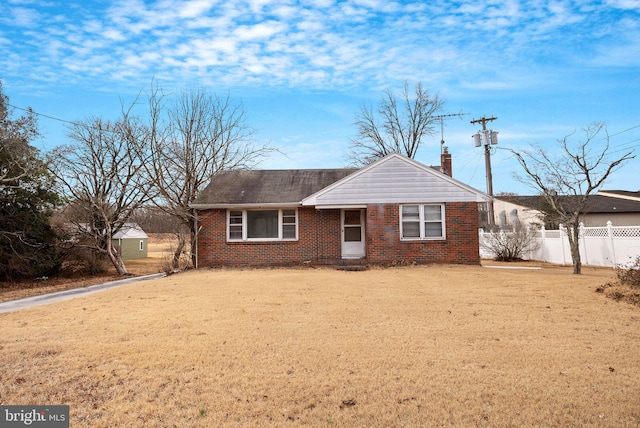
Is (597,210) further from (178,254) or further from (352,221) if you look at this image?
(178,254)

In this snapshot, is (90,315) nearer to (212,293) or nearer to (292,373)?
(212,293)

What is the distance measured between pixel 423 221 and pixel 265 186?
7262 mm

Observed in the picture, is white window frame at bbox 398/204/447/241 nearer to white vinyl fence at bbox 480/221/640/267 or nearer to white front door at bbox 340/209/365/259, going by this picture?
white front door at bbox 340/209/365/259

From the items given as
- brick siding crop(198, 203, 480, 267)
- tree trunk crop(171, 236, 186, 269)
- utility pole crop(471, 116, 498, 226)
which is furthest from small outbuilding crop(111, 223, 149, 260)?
utility pole crop(471, 116, 498, 226)

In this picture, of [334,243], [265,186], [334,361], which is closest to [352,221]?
[334,243]

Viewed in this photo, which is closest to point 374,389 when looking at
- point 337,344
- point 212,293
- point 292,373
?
point 292,373

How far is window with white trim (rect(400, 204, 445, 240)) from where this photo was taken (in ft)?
57.0

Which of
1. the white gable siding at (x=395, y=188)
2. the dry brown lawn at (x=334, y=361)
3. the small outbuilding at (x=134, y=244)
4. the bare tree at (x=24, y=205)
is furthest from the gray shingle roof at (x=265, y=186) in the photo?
the small outbuilding at (x=134, y=244)

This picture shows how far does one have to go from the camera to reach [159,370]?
485 cm

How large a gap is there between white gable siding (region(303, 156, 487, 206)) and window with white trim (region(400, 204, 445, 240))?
0.36 m

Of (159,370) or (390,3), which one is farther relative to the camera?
(390,3)

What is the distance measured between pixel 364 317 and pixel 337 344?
1822 millimetres

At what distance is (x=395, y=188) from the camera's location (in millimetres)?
17391

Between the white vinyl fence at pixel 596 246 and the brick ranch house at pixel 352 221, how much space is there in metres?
5.06
